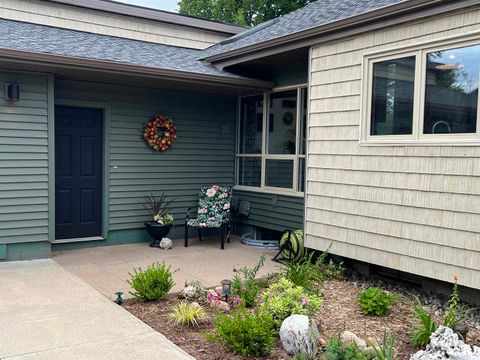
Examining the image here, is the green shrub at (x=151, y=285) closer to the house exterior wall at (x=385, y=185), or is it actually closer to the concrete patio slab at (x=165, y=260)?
the concrete patio slab at (x=165, y=260)

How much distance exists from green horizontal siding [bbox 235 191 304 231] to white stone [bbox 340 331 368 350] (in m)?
3.27

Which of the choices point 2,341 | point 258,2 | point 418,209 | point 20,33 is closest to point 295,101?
point 418,209

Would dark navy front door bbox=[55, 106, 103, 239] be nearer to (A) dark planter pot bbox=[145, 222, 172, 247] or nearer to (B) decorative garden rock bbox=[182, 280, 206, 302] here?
(A) dark planter pot bbox=[145, 222, 172, 247]

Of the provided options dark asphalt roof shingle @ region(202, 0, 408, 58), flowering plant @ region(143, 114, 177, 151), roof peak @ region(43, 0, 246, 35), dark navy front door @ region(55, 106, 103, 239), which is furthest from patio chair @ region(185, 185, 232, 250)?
roof peak @ region(43, 0, 246, 35)

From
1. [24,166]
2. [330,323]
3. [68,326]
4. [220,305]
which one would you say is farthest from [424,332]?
[24,166]

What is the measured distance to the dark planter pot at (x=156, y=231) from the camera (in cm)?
686

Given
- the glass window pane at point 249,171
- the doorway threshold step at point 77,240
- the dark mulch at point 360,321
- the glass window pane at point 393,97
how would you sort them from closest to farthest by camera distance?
the dark mulch at point 360,321 < the glass window pane at point 393,97 < the doorway threshold step at point 77,240 < the glass window pane at point 249,171

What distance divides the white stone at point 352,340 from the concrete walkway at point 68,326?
Result: 1076 mm

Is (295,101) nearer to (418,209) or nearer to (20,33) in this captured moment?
(418,209)

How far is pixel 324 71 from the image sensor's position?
5512 mm

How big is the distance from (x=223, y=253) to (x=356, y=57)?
10.1 ft

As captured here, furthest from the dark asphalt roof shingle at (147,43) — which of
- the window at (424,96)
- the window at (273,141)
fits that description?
the window at (273,141)

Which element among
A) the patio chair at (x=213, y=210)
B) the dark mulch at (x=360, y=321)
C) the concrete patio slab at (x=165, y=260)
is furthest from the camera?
the patio chair at (x=213, y=210)

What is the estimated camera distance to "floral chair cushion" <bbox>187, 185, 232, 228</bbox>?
6883 mm
